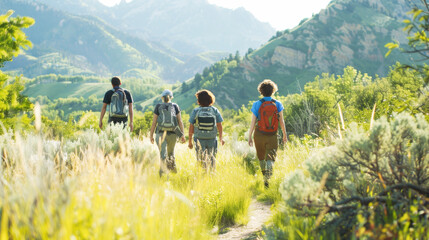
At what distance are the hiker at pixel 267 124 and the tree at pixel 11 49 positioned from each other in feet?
15.3

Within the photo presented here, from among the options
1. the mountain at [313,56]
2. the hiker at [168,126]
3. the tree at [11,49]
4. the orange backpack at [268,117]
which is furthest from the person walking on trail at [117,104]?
the mountain at [313,56]

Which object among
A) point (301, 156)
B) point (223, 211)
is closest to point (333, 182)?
point (223, 211)

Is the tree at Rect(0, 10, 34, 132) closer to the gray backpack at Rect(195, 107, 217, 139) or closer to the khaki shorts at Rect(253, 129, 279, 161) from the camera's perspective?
the gray backpack at Rect(195, 107, 217, 139)

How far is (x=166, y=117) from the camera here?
6.66 meters

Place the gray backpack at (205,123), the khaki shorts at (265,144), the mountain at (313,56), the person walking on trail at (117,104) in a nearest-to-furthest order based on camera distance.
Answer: the khaki shorts at (265,144)
the gray backpack at (205,123)
the person walking on trail at (117,104)
the mountain at (313,56)

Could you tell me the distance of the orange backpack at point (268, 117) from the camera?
226 inches

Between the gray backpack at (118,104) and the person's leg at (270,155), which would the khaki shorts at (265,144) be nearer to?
the person's leg at (270,155)

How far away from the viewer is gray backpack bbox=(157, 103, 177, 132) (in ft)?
21.9

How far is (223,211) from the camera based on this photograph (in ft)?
14.3

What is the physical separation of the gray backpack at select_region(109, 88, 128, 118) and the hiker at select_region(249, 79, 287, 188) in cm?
351

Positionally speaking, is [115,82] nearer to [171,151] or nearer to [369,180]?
[171,151]

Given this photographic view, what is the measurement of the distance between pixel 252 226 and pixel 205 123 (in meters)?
2.58

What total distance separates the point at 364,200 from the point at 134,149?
4.86m

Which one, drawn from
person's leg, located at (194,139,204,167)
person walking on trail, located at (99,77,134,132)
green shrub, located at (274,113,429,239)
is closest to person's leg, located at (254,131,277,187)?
person's leg, located at (194,139,204,167)
